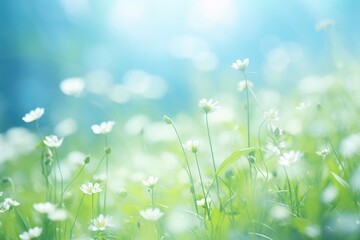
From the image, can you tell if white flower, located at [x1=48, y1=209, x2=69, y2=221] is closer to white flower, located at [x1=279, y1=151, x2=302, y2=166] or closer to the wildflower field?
the wildflower field

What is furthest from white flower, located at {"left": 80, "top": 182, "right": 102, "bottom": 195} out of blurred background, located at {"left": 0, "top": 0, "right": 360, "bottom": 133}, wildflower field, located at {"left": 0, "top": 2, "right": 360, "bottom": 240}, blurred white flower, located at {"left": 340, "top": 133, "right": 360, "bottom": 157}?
blurred background, located at {"left": 0, "top": 0, "right": 360, "bottom": 133}

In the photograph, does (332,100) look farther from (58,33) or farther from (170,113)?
(58,33)

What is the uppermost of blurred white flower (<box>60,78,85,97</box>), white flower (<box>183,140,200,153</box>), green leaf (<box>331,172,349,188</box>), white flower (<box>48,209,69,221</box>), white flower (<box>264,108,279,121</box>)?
blurred white flower (<box>60,78,85,97</box>)

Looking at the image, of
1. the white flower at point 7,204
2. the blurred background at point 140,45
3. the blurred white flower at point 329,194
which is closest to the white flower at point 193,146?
the blurred white flower at point 329,194

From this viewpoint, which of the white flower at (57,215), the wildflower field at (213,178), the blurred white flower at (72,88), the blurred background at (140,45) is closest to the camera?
the white flower at (57,215)

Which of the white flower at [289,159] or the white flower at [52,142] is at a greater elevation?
the white flower at [52,142]

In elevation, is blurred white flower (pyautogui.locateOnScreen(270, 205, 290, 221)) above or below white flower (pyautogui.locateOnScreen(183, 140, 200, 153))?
below

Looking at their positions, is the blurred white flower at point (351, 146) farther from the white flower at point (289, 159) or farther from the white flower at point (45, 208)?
the white flower at point (45, 208)
